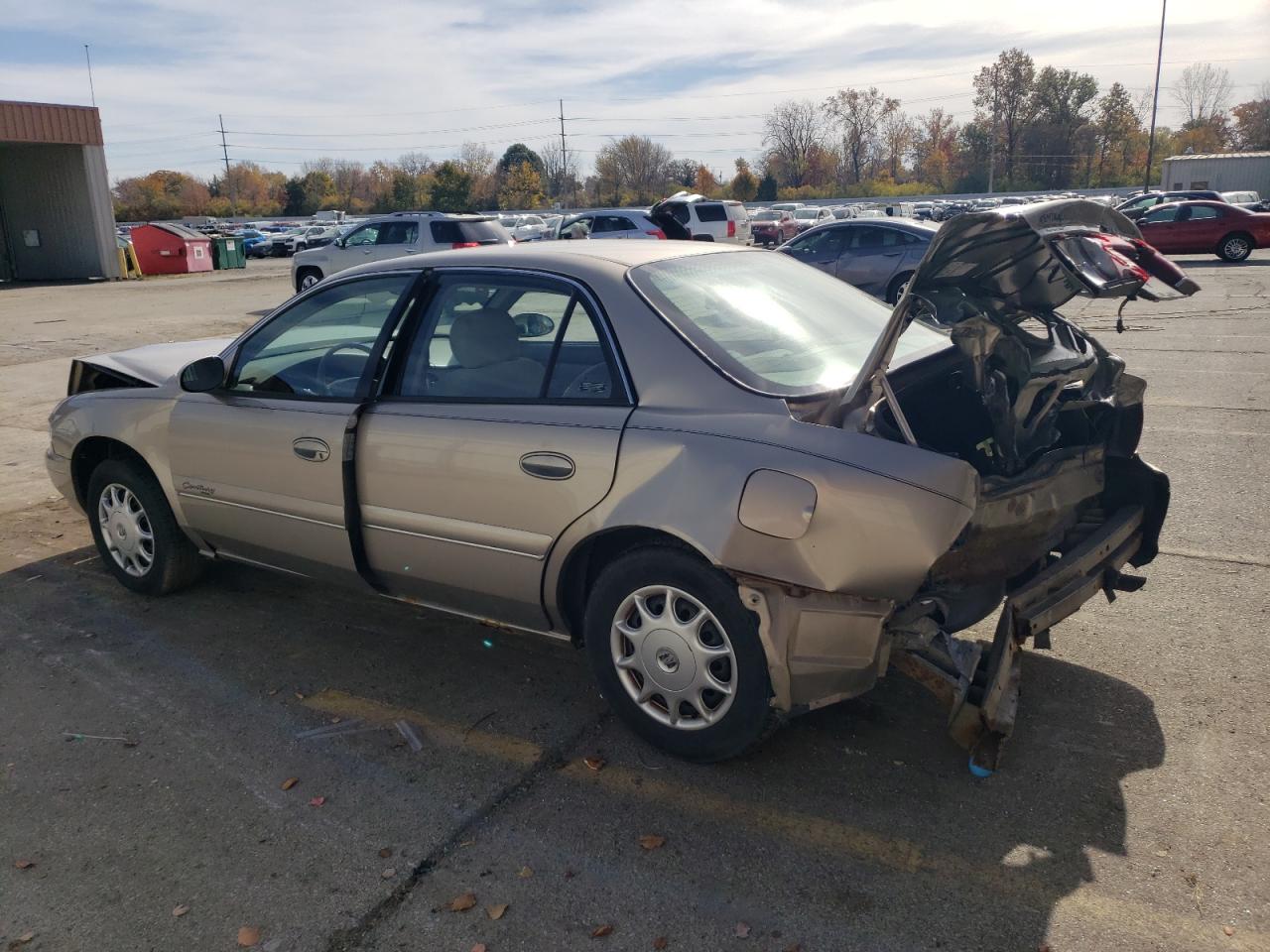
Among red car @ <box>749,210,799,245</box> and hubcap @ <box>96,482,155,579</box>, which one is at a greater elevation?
red car @ <box>749,210,799,245</box>

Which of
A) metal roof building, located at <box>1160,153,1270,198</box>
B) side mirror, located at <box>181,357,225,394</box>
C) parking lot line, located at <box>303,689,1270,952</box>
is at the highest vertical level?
metal roof building, located at <box>1160,153,1270,198</box>

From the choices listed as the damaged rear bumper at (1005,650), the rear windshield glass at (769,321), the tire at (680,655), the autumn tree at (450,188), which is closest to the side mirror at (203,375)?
the rear windshield glass at (769,321)

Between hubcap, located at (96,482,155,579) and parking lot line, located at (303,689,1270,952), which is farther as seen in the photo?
hubcap, located at (96,482,155,579)

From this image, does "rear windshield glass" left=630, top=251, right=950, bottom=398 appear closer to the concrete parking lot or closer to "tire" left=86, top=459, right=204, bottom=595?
the concrete parking lot

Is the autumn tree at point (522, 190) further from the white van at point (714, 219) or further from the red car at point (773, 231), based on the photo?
the white van at point (714, 219)

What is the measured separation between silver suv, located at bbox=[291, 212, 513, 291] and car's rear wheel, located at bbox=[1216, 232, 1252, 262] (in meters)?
18.5

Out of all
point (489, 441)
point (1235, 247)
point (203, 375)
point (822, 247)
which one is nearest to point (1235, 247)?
point (1235, 247)

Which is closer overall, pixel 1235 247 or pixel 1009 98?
pixel 1235 247

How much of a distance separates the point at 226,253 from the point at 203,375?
36.2m

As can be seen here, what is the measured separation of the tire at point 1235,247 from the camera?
2564cm

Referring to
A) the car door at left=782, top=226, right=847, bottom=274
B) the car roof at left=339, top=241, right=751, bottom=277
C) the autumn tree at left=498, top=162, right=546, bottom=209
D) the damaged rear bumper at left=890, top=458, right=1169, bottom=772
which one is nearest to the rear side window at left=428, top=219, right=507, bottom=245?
the car door at left=782, top=226, right=847, bottom=274

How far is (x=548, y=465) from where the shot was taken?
342 centimetres

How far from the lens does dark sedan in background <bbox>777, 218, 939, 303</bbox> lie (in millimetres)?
15273

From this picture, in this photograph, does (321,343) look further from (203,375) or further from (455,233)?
(455,233)
